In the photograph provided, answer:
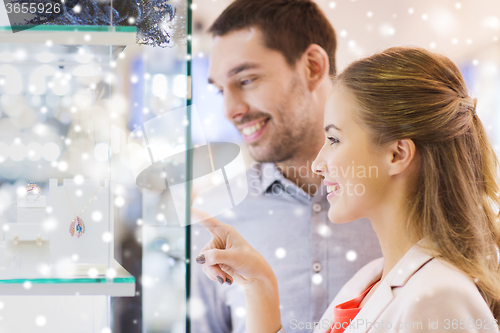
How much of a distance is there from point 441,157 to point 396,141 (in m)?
0.10

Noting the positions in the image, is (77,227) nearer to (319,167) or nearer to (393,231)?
(319,167)

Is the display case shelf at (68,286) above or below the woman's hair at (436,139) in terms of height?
below

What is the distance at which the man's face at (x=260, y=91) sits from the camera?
0.93 meters

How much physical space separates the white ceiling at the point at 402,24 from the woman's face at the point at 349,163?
0.18 metres

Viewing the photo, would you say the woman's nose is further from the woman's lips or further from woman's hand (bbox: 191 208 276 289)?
woman's hand (bbox: 191 208 276 289)

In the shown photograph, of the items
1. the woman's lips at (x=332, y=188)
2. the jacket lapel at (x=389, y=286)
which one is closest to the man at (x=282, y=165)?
the woman's lips at (x=332, y=188)

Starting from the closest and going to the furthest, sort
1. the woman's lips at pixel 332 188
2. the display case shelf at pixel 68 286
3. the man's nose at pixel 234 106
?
the display case shelf at pixel 68 286 → the woman's lips at pixel 332 188 → the man's nose at pixel 234 106

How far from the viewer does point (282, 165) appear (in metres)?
0.97

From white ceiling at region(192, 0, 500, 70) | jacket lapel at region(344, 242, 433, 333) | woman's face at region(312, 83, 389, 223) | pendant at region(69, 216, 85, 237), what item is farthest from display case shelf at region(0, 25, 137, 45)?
jacket lapel at region(344, 242, 433, 333)

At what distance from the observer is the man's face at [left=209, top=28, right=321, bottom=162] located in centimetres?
93

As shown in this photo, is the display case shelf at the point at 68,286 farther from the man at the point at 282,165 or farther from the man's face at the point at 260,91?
the man's face at the point at 260,91

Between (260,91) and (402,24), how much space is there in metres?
0.42

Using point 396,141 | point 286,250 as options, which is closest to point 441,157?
point 396,141

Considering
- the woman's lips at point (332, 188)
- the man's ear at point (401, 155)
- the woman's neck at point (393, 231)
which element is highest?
the man's ear at point (401, 155)
